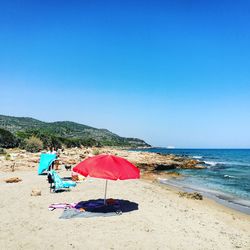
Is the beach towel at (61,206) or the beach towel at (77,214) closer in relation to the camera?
the beach towel at (77,214)

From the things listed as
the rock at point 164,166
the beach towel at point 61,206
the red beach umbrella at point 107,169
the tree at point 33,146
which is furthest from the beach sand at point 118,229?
the tree at point 33,146

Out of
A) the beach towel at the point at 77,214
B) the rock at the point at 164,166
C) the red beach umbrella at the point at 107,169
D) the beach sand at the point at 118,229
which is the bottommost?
the beach sand at the point at 118,229

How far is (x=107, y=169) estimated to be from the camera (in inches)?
480

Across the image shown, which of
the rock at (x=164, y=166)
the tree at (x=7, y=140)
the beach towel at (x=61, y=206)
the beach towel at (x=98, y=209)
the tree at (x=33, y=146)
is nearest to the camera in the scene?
the beach towel at (x=98, y=209)

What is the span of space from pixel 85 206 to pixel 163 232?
4.23 metres

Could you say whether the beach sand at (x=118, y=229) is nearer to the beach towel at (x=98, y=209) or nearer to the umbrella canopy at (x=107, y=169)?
the beach towel at (x=98, y=209)

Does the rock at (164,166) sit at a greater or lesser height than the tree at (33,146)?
lesser

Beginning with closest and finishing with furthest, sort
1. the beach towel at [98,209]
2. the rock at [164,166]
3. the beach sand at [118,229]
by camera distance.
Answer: the beach sand at [118,229] → the beach towel at [98,209] → the rock at [164,166]

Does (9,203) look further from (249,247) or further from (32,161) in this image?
(32,161)

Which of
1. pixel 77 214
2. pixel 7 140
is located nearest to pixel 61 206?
pixel 77 214

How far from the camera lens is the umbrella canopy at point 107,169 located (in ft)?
39.6

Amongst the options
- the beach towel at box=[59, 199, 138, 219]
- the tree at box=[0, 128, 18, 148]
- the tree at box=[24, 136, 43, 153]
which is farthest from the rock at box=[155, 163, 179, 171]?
the tree at box=[0, 128, 18, 148]

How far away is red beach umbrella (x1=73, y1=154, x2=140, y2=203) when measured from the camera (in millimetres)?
12062

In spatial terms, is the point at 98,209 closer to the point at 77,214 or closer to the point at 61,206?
the point at 77,214
